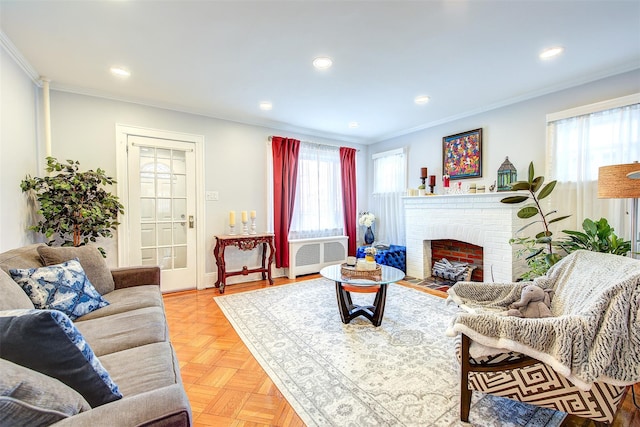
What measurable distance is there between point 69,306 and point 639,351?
2780 mm

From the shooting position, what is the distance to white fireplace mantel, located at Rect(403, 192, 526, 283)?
3178mm

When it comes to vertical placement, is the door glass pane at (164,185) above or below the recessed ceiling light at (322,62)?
below

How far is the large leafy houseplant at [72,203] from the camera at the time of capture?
8.57 feet

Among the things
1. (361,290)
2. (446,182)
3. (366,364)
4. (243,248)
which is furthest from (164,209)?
(446,182)

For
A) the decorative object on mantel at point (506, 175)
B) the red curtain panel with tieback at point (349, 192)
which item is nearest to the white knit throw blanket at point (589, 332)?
the decorative object on mantel at point (506, 175)

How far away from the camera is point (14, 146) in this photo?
2.32m

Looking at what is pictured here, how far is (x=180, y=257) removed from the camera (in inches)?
144

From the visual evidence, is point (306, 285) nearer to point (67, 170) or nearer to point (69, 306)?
point (69, 306)

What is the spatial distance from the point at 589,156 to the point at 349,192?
308cm

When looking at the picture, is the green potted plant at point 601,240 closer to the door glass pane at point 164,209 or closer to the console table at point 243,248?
the console table at point 243,248

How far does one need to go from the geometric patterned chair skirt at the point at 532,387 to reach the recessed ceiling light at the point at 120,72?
133 inches

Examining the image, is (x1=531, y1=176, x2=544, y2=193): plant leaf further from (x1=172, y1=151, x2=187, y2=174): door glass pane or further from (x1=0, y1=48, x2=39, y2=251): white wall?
(x1=0, y1=48, x2=39, y2=251): white wall

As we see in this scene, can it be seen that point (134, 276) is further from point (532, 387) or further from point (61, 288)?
point (532, 387)

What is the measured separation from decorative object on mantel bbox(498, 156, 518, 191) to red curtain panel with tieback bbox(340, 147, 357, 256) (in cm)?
228
